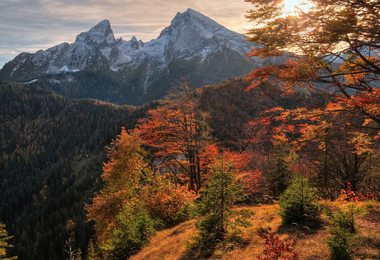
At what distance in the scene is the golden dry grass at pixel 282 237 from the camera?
21.4 feet

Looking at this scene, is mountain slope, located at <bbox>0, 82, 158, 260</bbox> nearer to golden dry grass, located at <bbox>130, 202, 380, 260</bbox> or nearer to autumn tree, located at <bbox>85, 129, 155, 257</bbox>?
autumn tree, located at <bbox>85, 129, 155, 257</bbox>

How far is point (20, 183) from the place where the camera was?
159875mm

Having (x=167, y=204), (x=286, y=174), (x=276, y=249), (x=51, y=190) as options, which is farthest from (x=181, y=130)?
(x=51, y=190)

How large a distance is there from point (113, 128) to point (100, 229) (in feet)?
592

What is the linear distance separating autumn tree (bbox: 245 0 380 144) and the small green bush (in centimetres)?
366

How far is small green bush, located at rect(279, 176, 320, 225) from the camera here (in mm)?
8430

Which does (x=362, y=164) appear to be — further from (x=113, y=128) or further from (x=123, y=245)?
(x=113, y=128)

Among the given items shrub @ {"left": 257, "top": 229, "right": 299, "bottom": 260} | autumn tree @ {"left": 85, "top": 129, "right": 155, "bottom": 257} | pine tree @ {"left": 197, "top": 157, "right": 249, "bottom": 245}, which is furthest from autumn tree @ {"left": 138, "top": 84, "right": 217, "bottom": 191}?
shrub @ {"left": 257, "top": 229, "right": 299, "bottom": 260}

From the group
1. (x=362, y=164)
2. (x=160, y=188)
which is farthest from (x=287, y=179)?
(x=160, y=188)

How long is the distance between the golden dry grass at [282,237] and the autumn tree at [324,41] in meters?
4.26

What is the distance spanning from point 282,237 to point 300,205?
1.62 metres

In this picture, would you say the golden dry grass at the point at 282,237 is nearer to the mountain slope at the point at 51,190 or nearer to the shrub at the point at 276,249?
the shrub at the point at 276,249

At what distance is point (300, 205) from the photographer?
27.8 feet

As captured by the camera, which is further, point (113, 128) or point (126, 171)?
point (113, 128)
